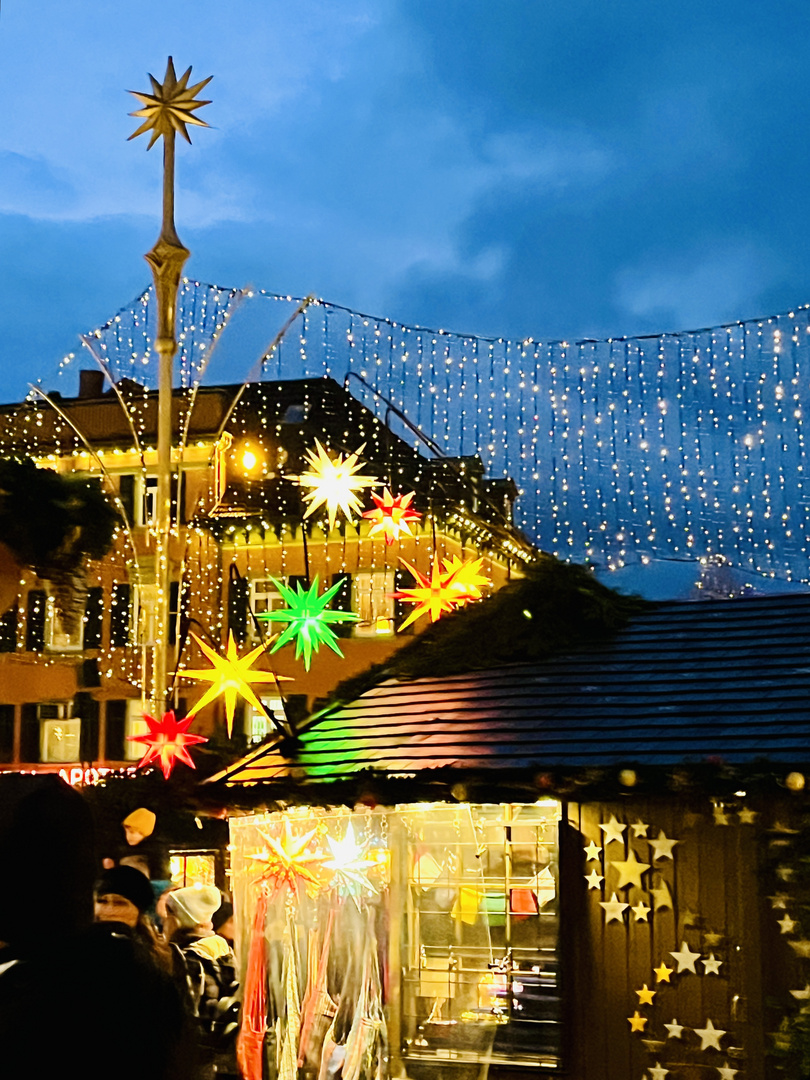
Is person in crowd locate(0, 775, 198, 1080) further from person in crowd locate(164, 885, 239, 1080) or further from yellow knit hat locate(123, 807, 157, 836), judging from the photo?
yellow knit hat locate(123, 807, 157, 836)

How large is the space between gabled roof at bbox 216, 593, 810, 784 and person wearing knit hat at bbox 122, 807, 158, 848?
0.75m

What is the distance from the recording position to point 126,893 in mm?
4684

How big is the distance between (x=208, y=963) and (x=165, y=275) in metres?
7.20

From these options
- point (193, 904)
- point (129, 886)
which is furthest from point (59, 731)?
point (129, 886)

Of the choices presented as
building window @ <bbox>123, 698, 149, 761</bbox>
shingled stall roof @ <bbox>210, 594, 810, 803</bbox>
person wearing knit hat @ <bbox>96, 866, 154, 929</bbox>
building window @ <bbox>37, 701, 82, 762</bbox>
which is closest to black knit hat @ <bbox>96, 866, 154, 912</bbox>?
person wearing knit hat @ <bbox>96, 866, 154, 929</bbox>

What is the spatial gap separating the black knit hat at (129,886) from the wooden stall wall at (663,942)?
4580 mm

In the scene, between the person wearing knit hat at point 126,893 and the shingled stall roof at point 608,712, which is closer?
the person wearing knit hat at point 126,893

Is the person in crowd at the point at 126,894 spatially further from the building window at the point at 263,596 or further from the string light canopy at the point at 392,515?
the building window at the point at 263,596

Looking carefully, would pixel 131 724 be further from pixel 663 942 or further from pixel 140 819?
pixel 663 942

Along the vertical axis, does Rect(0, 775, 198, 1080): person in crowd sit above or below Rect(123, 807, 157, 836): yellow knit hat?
above

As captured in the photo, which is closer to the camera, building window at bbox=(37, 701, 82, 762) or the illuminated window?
the illuminated window

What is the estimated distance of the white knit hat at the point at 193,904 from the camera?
9203 millimetres

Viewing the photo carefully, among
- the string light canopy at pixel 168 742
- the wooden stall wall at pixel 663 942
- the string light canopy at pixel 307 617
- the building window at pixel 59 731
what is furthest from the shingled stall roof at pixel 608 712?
the building window at pixel 59 731

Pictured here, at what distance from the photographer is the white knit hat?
9203mm
